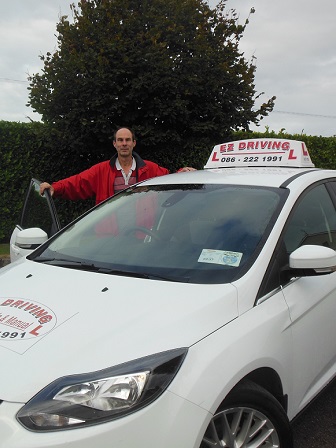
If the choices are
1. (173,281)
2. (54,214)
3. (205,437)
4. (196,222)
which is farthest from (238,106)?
(205,437)

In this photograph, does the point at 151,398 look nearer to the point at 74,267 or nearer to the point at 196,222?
the point at 74,267

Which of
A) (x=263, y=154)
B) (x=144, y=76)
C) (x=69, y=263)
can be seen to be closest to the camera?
(x=69, y=263)

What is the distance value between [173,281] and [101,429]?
786 millimetres

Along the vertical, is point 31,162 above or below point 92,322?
above

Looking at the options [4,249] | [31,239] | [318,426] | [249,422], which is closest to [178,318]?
[249,422]

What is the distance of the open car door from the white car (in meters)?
0.03

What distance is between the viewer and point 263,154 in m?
3.67

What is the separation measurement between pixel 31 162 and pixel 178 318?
677 cm

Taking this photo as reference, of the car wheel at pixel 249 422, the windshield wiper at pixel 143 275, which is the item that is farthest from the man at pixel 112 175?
the car wheel at pixel 249 422

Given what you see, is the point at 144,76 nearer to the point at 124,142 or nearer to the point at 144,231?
the point at 124,142

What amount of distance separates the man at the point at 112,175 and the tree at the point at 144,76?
7.93ft

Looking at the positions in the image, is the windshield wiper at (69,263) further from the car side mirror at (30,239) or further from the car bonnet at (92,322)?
the car side mirror at (30,239)

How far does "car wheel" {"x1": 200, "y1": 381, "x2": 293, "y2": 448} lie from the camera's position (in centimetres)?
183

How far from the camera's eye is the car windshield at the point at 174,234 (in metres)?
2.31
